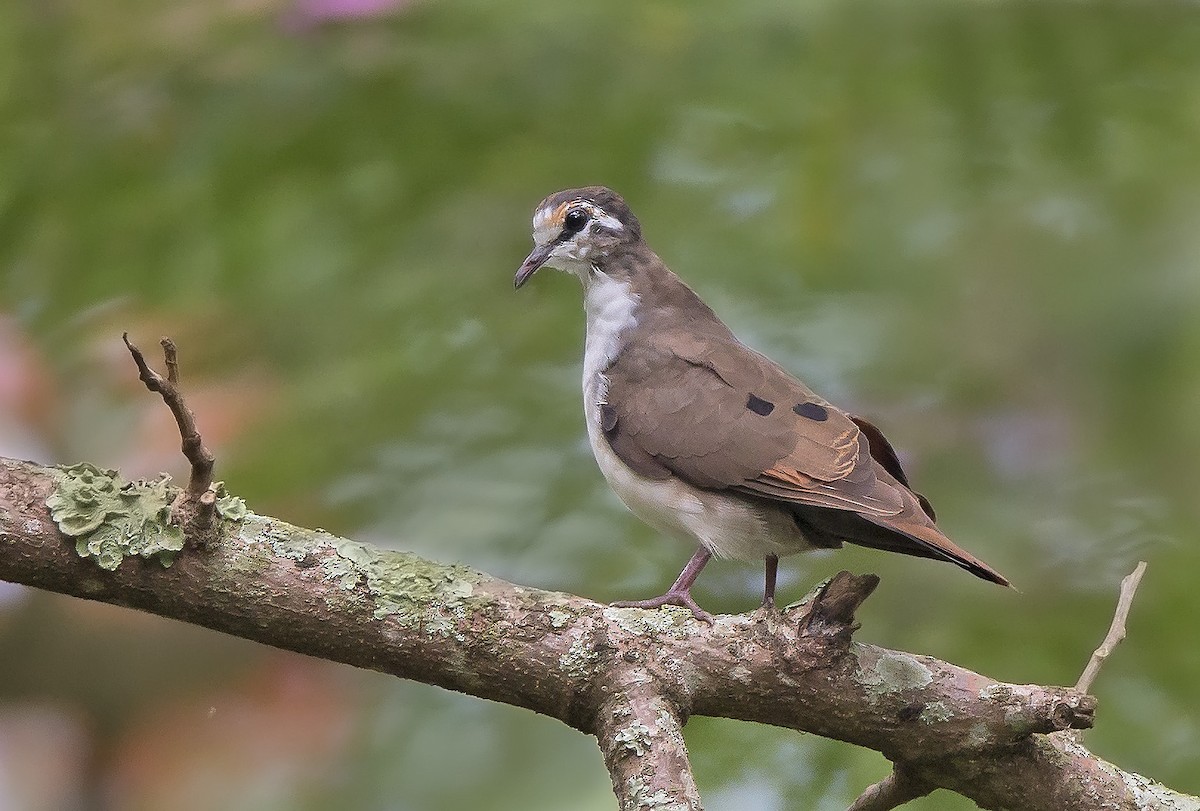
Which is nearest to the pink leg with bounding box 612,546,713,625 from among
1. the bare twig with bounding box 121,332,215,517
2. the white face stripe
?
the bare twig with bounding box 121,332,215,517

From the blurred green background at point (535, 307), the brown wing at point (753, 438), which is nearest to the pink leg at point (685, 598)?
the brown wing at point (753, 438)

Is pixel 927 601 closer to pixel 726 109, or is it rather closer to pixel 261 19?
pixel 726 109

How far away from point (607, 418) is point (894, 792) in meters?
0.89

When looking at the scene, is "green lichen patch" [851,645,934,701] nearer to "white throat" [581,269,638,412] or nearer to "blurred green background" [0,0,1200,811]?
"blurred green background" [0,0,1200,811]

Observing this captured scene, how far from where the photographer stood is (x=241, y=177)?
2787 millimetres

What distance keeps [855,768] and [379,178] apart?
1.52 metres

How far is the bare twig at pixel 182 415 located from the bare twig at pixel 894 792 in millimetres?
1025

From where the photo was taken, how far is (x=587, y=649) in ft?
5.98

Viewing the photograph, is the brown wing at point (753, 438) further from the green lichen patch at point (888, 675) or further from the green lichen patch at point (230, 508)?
the green lichen patch at point (230, 508)

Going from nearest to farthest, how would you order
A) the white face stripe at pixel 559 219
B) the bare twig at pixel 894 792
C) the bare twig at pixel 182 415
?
the bare twig at pixel 182 415, the bare twig at pixel 894 792, the white face stripe at pixel 559 219

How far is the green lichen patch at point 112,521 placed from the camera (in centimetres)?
177

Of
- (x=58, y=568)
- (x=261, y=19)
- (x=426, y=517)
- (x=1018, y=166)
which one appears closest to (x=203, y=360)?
(x=426, y=517)

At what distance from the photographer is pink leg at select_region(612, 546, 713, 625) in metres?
1.95

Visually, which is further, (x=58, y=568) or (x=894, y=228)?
(x=894, y=228)
